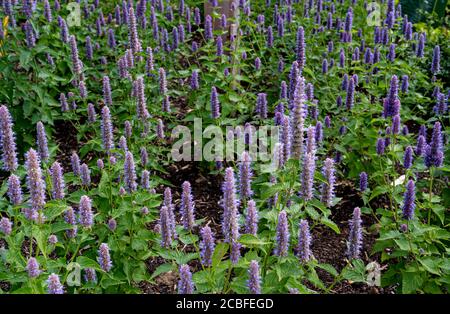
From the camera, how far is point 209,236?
3.01 metres

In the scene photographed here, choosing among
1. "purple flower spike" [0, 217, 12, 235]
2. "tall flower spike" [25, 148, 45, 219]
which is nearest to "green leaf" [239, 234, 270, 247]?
"tall flower spike" [25, 148, 45, 219]

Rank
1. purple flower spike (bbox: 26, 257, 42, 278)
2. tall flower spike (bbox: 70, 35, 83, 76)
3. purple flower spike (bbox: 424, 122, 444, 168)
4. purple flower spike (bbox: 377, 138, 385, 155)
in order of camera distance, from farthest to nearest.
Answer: tall flower spike (bbox: 70, 35, 83, 76)
purple flower spike (bbox: 377, 138, 385, 155)
purple flower spike (bbox: 424, 122, 444, 168)
purple flower spike (bbox: 26, 257, 42, 278)

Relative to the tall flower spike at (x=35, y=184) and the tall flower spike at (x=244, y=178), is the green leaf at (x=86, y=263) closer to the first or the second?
the tall flower spike at (x=35, y=184)

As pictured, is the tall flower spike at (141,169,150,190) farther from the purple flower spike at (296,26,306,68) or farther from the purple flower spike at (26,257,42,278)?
the purple flower spike at (296,26,306,68)

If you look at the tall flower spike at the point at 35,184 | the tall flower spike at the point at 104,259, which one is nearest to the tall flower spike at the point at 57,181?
the tall flower spike at the point at 35,184

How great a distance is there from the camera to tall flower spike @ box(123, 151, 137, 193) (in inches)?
140

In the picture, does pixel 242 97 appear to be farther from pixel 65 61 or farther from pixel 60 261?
pixel 60 261

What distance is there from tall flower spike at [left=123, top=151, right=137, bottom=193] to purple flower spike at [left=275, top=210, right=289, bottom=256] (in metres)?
1.00

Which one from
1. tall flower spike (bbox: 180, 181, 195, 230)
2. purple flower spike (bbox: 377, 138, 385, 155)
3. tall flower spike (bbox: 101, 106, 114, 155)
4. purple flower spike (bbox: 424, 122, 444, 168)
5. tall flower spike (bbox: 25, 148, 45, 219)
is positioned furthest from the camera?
purple flower spike (bbox: 377, 138, 385, 155)

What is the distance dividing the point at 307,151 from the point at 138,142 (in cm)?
200

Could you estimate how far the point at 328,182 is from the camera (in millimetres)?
3299

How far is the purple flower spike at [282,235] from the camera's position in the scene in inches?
116
